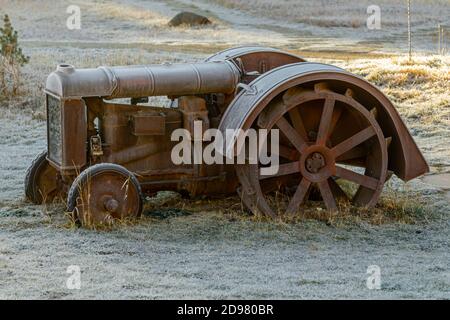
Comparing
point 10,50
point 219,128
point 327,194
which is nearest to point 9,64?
point 10,50

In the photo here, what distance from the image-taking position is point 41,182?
8.12 metres

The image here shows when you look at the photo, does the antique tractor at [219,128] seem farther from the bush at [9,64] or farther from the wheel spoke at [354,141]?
the bush at [9,64]

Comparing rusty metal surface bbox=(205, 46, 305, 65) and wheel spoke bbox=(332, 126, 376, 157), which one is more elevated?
rusty metal surface bbox=(205, 46, 305, 65)

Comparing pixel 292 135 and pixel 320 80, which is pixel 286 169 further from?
pixel 320 80

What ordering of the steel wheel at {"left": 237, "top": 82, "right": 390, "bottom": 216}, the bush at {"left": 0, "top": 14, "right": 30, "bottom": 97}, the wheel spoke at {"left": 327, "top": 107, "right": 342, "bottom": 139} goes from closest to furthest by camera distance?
the steel wheel at {"left": 237, "top": 82, "right": 390, "bottom": 216}
the wheel spoke at {"left": 327, "top": 107, "right": 342, "bottom": 139}
the bush at {"left": 0, "top": 14, "right": 30, "bottom": 97}

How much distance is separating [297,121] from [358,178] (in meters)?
0.69

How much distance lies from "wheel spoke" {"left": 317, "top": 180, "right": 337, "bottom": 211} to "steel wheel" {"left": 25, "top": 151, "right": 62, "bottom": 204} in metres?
2.27

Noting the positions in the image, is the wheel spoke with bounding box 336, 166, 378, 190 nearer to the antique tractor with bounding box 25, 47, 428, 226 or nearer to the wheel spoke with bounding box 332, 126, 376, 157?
the antique tractor with bounding box 25, 47, 428, 226

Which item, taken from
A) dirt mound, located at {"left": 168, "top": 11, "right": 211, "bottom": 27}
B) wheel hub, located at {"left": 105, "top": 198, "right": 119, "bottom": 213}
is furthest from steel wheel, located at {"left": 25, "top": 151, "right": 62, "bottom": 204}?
dirt mound, located at {"left": 168, "top": 11, "right": 211, "bottom": 27}

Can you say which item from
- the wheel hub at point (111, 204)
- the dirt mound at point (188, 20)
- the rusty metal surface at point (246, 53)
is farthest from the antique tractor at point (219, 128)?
the dirt mound at point (188, 20)

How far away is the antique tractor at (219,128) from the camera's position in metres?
7.27

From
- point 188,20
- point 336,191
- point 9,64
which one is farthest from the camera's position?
point 188,20

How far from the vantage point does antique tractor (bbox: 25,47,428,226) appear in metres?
7.27

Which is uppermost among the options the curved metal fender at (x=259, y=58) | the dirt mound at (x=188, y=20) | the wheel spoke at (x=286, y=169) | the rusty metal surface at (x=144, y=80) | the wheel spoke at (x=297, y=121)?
→ the dirt mound at (x=188, y=20)
